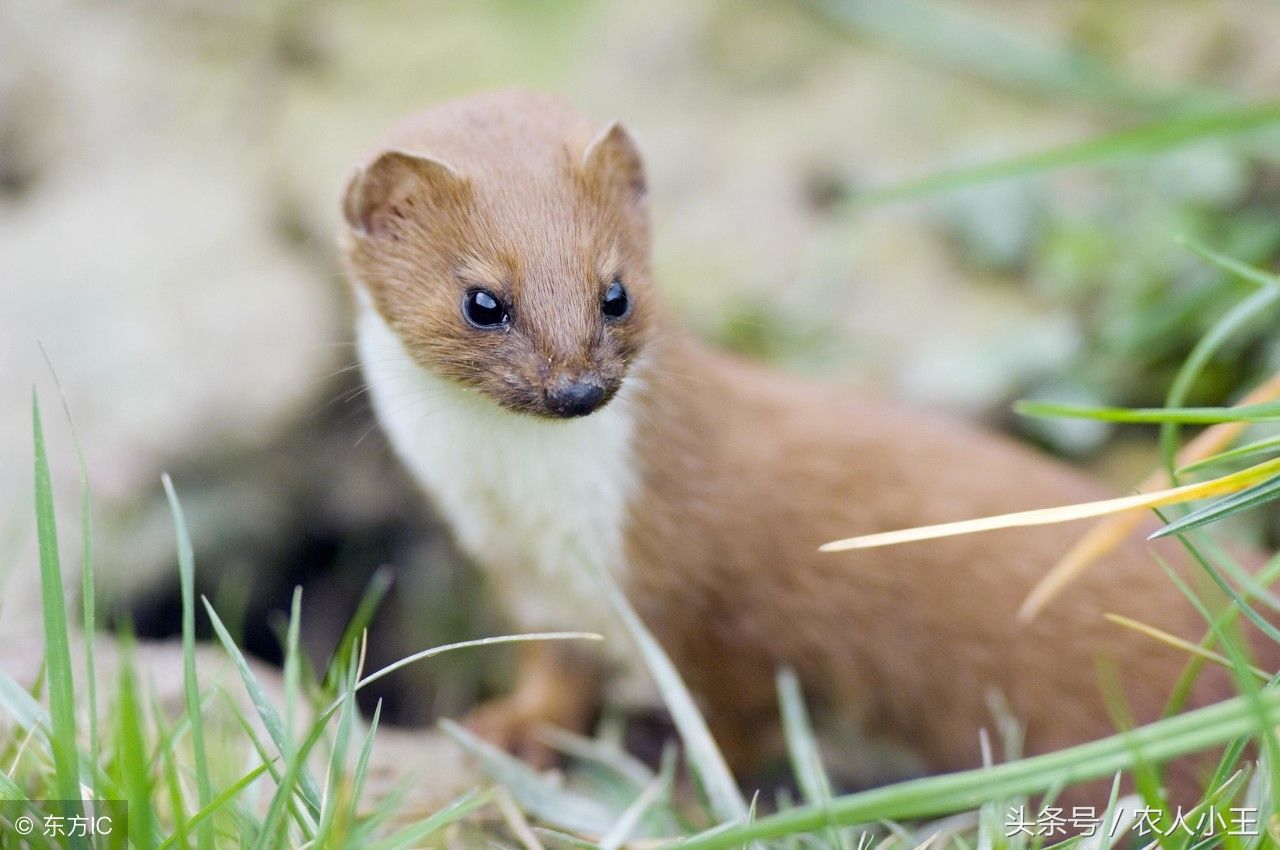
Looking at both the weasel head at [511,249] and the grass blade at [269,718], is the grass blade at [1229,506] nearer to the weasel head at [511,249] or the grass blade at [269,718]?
the weasel head at [511,249]

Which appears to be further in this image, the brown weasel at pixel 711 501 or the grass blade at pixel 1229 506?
the brown weasel at pixel 711 501

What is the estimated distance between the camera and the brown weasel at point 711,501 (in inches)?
117

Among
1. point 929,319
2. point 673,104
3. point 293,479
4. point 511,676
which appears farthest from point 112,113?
point 929,319

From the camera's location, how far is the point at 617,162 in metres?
3.10

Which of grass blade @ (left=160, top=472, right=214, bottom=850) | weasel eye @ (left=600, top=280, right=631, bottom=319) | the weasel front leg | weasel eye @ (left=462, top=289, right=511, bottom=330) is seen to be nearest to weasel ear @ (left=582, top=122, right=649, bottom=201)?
weasel eye @ (left=600, top=280, right=631, bottom=319)

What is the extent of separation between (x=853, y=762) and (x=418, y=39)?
361cm

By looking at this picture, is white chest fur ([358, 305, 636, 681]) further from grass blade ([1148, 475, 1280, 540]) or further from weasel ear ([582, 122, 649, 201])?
grass blade ([1148, 475, 1280, 540])

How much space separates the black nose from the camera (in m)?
2.68

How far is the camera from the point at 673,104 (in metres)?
5.43

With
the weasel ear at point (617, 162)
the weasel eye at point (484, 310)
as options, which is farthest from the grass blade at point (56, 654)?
the weasel ear at point (617, 162)

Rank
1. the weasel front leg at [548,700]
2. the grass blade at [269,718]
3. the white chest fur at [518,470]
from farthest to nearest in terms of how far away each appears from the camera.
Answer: the weasel front leg at [548,700] → the white chest fur at [518,470] → the grass blade at [269,718]

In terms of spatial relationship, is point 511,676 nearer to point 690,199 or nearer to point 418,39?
point 690,199

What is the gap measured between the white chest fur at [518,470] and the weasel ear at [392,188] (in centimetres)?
26

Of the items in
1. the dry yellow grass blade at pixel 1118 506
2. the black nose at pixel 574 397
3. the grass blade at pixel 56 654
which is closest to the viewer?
the grass blade at pixel 56 654
